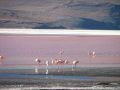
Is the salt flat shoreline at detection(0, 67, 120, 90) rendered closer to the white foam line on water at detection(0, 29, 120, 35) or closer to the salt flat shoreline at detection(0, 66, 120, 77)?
the salt flat shoreline at detection(0, 66, 120, 77)

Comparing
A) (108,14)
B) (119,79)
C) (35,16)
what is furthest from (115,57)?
(35,16)

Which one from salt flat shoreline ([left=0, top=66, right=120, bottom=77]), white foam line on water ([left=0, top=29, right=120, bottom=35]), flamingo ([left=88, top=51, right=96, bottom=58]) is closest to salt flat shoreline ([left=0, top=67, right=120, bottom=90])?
salt flat shoreline ([left=0, top=66, right=120, bottom=77])

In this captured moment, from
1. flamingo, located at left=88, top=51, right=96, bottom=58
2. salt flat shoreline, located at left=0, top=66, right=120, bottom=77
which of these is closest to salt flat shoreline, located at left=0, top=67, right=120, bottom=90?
salt flat shoreline, located at left=0, top=66, right=120, bottom=77

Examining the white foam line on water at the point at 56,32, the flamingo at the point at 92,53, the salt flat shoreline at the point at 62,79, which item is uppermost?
the white foam line on water at the point at 56,32

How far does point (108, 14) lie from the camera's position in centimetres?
307

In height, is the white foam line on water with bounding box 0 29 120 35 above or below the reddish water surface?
above

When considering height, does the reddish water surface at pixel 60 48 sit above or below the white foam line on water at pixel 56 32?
below

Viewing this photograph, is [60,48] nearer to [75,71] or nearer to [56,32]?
[56,32]

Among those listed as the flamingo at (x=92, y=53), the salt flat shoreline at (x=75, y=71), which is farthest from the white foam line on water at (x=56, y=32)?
the salt flat shoreline at (x=75, y=71)

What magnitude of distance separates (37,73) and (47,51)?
0.23 metres

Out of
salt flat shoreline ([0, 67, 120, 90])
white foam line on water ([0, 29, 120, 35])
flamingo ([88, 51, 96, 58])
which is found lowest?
salt flat shoreline ([0, 67, 120, 90])

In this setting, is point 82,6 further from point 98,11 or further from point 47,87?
point 47,87

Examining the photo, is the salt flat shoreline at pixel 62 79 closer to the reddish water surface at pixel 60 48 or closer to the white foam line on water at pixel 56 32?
the reddish water surface at pixel 60 48

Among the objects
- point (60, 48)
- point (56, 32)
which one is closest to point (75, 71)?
point (60, 48)
